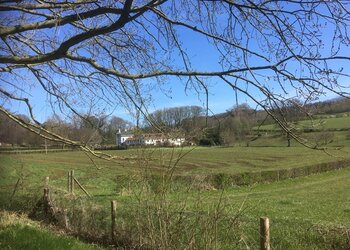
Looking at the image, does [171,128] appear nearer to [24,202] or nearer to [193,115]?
[193,115]

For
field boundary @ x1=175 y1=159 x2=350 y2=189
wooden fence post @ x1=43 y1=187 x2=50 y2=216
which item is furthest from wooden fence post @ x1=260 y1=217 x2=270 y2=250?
field boundary @ x1=175 y1=159 x2=350 y2=189

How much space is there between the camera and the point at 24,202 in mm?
15438

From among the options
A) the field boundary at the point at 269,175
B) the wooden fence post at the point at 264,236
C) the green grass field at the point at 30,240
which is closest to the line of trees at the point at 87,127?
the green grass field at the point at 30,240

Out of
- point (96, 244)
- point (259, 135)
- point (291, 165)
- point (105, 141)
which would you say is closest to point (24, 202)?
point (105, 141)

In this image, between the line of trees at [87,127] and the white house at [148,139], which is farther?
the line of trees at [87,127]

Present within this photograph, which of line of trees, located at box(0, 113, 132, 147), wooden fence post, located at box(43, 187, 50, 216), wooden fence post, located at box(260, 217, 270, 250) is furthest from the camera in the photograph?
wooden fence post, located at box(43, 187, 50, 216)

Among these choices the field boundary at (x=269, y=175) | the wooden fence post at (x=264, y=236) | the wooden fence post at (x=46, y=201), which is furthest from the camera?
the field boundary at (x=269, y=175)

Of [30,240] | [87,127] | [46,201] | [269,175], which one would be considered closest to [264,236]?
[30,240]

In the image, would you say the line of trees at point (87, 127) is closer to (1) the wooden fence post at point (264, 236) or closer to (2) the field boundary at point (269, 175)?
(1) the wooden fence post at point (264, 236)

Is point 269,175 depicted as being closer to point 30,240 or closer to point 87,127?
point 87,127

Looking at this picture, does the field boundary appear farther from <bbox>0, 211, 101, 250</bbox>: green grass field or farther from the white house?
the white house

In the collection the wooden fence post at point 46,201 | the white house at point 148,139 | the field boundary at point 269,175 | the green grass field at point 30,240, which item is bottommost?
the field boundary at point 269,175

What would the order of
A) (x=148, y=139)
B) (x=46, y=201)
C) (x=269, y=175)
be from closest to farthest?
(x=148, y=139), (x=46, y=201), (x=269, y=175)

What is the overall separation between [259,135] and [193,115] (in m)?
2.31
